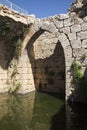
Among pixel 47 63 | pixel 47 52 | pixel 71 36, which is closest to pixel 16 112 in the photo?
pixel 71 36

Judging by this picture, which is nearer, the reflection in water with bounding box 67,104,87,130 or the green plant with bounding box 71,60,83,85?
the reflection in water with bounding box 67,104,87,130

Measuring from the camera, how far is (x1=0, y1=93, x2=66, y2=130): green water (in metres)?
6.36

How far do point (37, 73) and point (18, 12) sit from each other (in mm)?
4033

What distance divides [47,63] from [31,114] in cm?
555

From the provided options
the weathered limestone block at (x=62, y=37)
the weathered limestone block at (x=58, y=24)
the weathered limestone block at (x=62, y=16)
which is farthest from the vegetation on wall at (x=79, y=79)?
the weathered limestone block at (x=62, y=16)

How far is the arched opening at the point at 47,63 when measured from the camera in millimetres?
12144

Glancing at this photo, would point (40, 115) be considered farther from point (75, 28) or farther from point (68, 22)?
point (68, 22)

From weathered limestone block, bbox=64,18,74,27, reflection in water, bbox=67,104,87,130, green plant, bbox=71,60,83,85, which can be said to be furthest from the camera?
weathered limestone block, bbox=64,18,74,27

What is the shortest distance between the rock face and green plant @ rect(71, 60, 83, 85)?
142mm

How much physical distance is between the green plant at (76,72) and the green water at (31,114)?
3.95 feet

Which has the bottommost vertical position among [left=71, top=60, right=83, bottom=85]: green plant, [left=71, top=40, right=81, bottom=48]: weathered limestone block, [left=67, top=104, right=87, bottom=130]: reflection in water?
[left=67, top=104, right=87, bottom=130]: reflection in water

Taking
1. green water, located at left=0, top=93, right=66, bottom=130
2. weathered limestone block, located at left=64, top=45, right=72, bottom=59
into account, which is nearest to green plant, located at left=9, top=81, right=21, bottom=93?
green water, located at left=0, top=93, right=66, bottom=130

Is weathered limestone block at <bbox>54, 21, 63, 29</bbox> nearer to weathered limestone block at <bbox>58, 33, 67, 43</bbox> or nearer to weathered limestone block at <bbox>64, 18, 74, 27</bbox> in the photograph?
weathered limestone block at <bbox>64, 18, 74, 27</bbox>

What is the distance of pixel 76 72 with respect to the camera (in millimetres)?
9180
